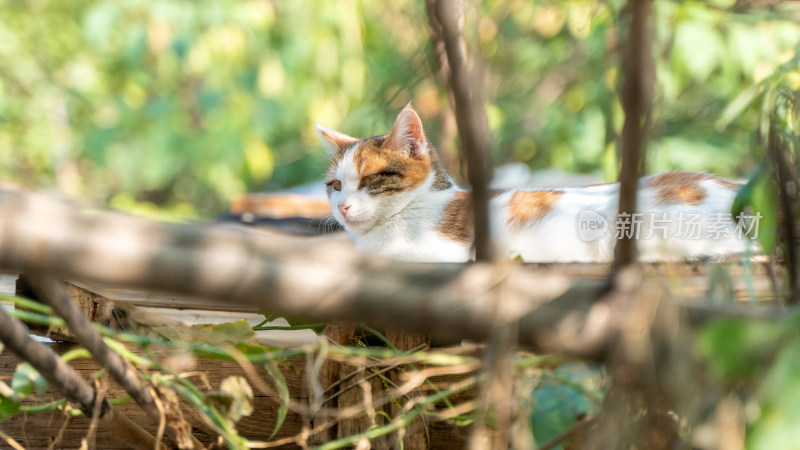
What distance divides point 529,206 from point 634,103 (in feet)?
3.77

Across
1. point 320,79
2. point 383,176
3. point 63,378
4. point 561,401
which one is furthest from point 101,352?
point 320,79

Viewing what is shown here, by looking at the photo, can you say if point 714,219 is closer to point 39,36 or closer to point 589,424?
point 589,424

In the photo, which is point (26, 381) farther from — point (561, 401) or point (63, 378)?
point (561, 401)

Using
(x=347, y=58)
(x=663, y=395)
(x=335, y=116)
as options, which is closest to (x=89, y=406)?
(x=663, y=395)

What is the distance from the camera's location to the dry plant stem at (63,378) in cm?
62

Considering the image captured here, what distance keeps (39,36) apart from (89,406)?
6.20 metres

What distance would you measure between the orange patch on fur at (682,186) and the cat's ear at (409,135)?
54 centimetres

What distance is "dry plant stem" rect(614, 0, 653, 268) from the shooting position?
16.5 inches

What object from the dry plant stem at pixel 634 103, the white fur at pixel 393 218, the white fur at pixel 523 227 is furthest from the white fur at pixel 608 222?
the dry plant stem at pixel 634 103

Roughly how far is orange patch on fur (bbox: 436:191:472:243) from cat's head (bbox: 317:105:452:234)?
0.24ft

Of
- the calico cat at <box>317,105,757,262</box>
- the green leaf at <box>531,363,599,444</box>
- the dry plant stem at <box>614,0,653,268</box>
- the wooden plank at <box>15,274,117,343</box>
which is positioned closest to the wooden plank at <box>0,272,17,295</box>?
the wooden plank at <box>15,274,117,343</box>

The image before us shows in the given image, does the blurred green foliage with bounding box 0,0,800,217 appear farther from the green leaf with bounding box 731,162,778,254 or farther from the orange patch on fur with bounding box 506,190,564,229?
the green leaf with bounding box 731,162,778,254

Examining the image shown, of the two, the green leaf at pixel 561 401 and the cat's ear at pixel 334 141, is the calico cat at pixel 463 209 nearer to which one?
the cat's ear at pixel 334 141

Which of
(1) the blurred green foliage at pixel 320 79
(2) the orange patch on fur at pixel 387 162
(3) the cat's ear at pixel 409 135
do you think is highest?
(1) the blurred green foliage at pixel 320 79
